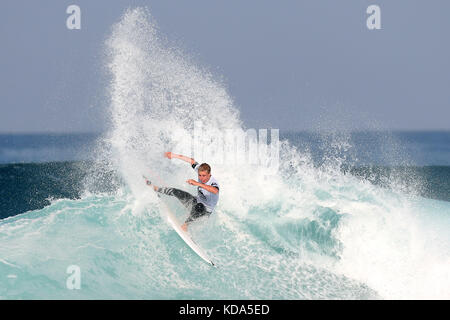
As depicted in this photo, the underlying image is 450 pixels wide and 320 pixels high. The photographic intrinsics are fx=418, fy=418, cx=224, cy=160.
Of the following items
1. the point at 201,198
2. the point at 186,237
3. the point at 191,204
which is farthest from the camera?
the point at 191,204

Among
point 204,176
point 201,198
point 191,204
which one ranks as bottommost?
point 191,204

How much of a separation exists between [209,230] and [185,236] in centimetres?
86

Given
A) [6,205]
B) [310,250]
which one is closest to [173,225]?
[310,250]

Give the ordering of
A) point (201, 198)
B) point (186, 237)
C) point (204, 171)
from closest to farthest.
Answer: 1. point (204, 171)
2. point (186, 237)
3. point (201, 198)

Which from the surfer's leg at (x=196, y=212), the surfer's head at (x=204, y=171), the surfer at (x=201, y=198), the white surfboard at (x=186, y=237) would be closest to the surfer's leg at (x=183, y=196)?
the surfer at (x=201, y=198)

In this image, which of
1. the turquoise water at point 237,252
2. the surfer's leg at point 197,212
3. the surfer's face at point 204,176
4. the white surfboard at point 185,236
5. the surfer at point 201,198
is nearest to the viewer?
the turquoise water at point 237,252

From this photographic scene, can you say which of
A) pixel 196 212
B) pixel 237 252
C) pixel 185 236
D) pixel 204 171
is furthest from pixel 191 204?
pixel 237 252

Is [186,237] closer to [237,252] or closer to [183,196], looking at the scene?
[183,196]

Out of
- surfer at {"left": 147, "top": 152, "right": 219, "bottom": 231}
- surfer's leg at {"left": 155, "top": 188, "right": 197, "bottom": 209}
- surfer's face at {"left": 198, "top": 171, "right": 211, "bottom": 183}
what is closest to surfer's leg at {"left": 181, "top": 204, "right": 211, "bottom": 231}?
surfer at {"left": 147, "top": 152, "right": 219, "bottom": 231}

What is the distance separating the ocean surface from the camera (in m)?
7.23

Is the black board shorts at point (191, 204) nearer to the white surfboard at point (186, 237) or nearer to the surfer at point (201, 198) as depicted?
the surfer at point (201, 198)

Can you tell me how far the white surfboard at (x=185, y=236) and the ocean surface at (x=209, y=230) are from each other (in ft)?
0.44

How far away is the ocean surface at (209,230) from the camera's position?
23.7 feet

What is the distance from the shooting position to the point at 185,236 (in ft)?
26.5
